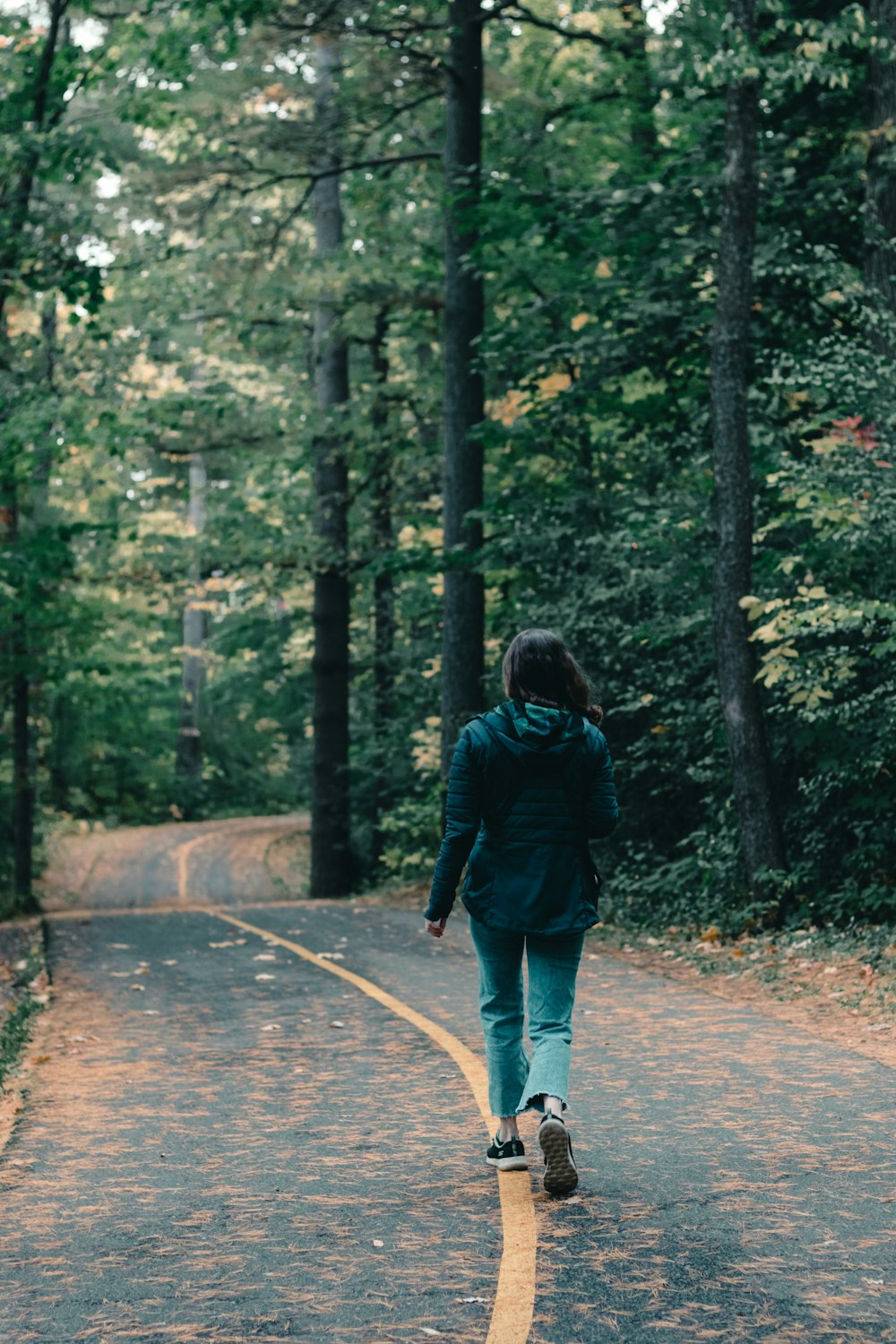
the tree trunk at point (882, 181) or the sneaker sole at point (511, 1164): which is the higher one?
the tree trunk at point (882, 181)

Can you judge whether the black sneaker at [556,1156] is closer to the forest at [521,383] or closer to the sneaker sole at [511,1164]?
the sneaker sole at [511,1164]

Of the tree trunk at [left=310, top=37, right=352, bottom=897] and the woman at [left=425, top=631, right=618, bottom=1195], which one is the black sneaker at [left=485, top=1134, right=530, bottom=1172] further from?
the tree trunk at [left=310, top=37, right=352, bottom=897]

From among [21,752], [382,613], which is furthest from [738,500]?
[382,613]

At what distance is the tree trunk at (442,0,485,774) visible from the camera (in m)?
19.3

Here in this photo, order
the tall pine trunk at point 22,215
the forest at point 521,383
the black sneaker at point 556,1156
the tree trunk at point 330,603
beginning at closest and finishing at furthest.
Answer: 1. the black sneaker at point 556,1156
2. the forest at point 521,383
3. the tall pine trunk at point 22,215
4. the tree trunk at point 330,603

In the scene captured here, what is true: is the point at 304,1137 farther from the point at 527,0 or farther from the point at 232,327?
the point at 527,0

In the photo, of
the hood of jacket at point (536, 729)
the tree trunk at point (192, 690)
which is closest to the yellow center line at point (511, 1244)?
the hood of jacket at point (536, 729)

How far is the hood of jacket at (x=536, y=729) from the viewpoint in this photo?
5664mm

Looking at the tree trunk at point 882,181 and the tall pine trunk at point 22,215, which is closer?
the tree trunk at point 882,181

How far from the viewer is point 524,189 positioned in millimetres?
16359

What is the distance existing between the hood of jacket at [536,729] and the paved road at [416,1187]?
65.6 inches

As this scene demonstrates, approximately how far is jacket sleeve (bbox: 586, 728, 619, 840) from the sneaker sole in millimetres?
1318

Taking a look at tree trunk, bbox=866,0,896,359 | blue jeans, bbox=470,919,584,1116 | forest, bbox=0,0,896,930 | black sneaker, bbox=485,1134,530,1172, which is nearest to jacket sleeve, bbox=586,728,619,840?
blue jeans, bbox=470,919,584,1116

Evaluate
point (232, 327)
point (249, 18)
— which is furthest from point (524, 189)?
point (232, 327)
